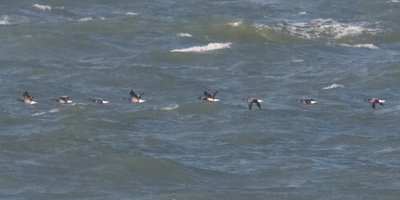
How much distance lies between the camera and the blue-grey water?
197 ft

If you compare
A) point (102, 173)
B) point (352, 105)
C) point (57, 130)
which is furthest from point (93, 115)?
point (352, 105)

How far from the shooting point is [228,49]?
269 ft

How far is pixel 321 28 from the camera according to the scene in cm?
8712

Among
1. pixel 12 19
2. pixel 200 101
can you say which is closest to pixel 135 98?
pixel 200 101

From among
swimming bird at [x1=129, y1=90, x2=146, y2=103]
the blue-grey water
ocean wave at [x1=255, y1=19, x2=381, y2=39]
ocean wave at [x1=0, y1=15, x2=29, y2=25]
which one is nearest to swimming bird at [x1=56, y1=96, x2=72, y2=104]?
the blue-grey water

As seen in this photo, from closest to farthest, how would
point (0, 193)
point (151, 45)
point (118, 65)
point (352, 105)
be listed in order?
point (0, 193), point (352, 105), point (118, 65), point (151, 45)

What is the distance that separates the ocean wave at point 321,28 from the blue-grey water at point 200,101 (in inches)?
5.2

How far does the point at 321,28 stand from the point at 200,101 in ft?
61.3

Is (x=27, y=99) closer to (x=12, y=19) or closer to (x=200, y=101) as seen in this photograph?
(x=200, y=101)

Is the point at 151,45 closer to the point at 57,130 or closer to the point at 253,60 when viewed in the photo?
the point at 253,60

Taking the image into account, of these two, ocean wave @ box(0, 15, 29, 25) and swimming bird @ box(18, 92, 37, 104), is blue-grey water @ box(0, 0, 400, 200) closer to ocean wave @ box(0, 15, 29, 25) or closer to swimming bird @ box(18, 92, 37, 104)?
ocean wave @ box(0, 15, 29, 25)

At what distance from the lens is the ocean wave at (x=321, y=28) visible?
85812 millimetres

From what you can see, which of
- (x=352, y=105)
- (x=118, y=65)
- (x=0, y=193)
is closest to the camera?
(x=0, y=193)

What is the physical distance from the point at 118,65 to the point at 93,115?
10305 millimetres
